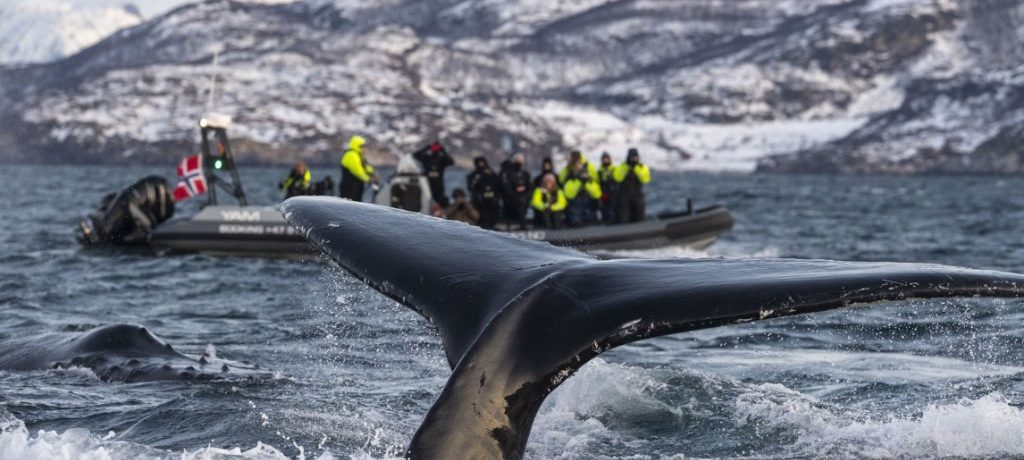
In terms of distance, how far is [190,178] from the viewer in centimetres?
2109

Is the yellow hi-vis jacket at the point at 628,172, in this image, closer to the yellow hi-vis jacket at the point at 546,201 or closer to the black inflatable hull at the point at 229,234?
the yellow hi-vis jacket at the point at 546,201

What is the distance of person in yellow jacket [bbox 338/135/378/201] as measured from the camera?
65.9 ft

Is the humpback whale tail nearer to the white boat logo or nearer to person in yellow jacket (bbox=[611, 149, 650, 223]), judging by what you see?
the white boat logo

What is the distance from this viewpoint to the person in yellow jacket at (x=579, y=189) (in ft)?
72.0

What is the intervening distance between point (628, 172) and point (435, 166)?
130 inches

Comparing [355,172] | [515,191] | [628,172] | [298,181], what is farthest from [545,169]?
A: [298,181]

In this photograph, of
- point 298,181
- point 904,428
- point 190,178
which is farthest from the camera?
point 190,178

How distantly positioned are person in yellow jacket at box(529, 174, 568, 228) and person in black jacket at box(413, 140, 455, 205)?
1578 mm

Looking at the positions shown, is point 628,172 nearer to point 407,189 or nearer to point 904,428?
point 407,189

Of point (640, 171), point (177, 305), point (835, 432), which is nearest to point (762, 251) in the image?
point (640, 171)

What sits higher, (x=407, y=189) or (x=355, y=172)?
(x=355, y=172)

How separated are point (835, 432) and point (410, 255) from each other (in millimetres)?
2852

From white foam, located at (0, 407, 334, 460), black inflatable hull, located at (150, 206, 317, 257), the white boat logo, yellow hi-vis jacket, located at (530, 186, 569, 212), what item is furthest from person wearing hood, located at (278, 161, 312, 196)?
white foam, located at (0, 407, 334, 460)

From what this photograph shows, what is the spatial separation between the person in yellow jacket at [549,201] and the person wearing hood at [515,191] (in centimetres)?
19
